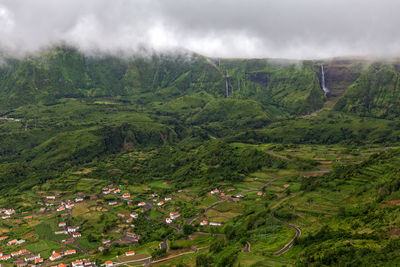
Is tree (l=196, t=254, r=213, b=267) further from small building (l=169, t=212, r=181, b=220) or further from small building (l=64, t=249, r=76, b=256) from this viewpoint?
small building (l=64, t=249, r=76, b=256)

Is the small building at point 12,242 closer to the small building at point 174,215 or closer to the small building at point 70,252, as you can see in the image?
the small building at point 70,252

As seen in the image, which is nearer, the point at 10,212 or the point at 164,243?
the point at 164,243

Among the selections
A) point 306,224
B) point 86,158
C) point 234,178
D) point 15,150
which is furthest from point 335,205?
point 15,150

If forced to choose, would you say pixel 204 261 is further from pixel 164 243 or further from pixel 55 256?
pixel 55 256

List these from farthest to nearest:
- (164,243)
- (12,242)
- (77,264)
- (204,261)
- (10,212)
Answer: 1. (10,212)
2. (12,242)
3. (164,243)
4. (77,264)
5. (204,261)

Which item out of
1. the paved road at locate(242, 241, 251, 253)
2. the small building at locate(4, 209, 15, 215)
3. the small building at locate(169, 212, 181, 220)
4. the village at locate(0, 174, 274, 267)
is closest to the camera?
the paved road at locate(242, 241, 251, 253)

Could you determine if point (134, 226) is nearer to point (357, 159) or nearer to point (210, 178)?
point (210, 178)

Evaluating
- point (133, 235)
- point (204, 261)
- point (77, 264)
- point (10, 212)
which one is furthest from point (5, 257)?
point (204, 261)

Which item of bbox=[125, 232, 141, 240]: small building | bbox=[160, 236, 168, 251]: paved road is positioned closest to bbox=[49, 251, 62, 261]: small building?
bbox=[125, 232, 141, 240]: small building
